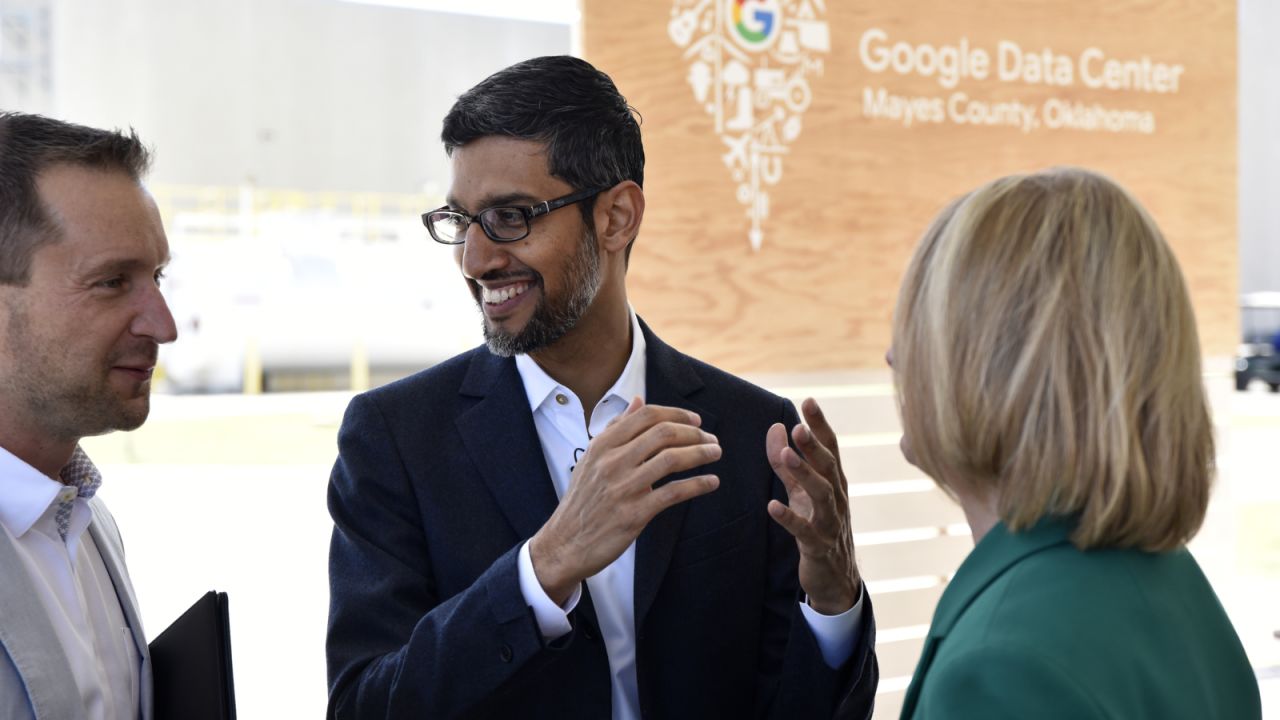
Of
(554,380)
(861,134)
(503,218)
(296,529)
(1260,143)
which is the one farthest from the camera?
(1260,143)

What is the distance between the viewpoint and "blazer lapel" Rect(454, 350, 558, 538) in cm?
180

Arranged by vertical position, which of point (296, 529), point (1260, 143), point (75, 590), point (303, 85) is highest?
point (303, 85)

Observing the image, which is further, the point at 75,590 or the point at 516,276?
the point at 516,276

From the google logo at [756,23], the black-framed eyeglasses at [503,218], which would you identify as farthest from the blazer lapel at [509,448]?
the google logo at [756,23]

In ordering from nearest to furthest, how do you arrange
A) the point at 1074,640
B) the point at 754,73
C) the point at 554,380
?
1. the point at 1074,640
2. the point at 554,380
3. the point at 754,73

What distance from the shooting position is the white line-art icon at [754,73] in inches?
154

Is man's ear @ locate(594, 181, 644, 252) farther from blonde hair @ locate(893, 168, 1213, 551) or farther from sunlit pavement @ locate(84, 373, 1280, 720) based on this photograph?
sunlit pavement @ locate(84, 373, 1280, 720)

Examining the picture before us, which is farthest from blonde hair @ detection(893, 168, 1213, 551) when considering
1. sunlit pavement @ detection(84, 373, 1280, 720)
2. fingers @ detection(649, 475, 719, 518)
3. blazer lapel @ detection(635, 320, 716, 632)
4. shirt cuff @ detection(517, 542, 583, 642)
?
sunlit pavement @ detection(84, 373, 1280, 720)

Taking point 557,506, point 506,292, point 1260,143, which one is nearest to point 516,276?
point 506,292

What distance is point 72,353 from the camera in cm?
149

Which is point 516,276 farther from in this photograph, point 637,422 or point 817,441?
point 817,441

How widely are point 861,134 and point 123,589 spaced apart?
3165 millimetres

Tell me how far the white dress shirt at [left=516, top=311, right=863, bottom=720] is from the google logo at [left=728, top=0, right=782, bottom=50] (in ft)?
7.26

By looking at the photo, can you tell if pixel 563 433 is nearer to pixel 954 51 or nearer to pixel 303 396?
pixel 954 51
